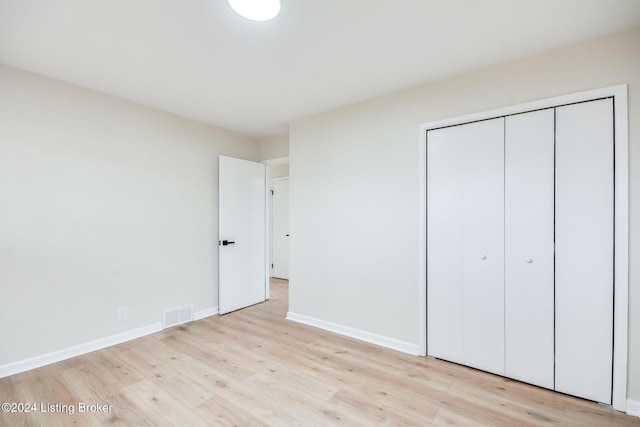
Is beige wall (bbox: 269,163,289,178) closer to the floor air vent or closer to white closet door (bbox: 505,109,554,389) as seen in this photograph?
the floor air vent

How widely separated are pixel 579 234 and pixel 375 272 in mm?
1600

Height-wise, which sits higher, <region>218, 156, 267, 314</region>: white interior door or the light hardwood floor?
<region>218, 156, 267, 314</region>: white interior door

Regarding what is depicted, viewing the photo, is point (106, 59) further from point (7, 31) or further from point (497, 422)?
point (497, 422)

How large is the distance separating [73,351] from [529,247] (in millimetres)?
3977

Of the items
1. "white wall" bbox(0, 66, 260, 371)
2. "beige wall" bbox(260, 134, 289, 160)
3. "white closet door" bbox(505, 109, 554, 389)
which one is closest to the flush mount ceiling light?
"white closet door" bbox(505, 109, 554, 389)

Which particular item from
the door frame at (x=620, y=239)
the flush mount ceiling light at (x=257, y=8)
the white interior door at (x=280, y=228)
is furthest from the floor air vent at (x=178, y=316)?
the door frame at (x=620, y=239)

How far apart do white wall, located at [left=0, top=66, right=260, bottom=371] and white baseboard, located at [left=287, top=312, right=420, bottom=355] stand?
1.28 metres

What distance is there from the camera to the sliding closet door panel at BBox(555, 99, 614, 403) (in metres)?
1.86

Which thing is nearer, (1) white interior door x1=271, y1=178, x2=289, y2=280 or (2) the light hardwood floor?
(2) the light hardwood floor

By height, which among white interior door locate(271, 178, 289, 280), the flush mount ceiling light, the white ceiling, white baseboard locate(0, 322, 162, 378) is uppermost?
the white ceiling

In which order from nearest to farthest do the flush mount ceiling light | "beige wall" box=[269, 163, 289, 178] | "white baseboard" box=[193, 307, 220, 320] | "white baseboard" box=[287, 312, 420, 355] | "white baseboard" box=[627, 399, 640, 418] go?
the flush mount ceiling light, "white baseboard" box=[627, 399, 640, 418], "white baseboard" box=[287, 312, 420, 355], "white baseboard" box=[193, 307, 220, 320], "beige wall" box=[269, 163, 289, 178]

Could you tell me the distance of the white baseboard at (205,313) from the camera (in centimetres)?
347

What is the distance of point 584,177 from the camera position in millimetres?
1925

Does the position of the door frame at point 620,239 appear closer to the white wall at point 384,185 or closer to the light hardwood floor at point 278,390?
the white wall at point 384,185
